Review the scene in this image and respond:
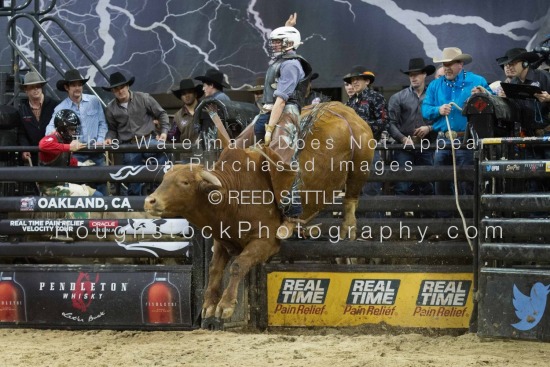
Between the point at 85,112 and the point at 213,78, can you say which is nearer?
the point at 85,112

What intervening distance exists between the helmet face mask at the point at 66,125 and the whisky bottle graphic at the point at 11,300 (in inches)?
55.7

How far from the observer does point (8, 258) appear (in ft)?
Answer: 31.9

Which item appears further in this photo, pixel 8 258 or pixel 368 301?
pixel 8 258

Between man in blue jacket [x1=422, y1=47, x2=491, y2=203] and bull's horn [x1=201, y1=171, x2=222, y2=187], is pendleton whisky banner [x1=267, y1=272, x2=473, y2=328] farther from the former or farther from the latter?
bull's horn [x1=201, y1=171, x2=222, y2=187]

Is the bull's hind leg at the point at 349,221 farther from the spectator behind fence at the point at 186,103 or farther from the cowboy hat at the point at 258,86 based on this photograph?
the cowboy hat at the point at 258,86

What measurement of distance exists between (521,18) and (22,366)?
6524 millimetres

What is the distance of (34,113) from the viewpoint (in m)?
10.3

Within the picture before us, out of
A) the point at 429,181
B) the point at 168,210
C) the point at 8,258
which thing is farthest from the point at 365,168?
the point at 8,258

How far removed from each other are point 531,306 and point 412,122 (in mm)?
2554

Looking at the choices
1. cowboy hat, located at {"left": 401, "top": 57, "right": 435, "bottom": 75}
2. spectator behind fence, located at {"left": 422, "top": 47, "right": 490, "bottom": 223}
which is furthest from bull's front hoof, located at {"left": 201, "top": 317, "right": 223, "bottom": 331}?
cowboy hat, located at {"left": 401, "top": 57, "right": 435, "bottom": 75}

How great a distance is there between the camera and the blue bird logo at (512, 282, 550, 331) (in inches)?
319

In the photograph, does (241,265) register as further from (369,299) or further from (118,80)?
(118,80)

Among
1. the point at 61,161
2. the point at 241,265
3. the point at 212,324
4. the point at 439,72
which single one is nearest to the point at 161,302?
the point at 212,324

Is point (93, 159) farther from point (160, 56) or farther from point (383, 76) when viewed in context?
point (383, 76)
